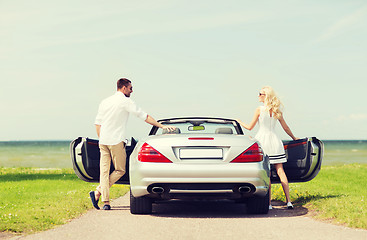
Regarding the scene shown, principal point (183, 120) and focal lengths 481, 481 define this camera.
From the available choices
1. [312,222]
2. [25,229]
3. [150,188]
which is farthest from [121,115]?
[312,222]

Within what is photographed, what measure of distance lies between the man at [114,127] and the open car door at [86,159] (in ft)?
0.81

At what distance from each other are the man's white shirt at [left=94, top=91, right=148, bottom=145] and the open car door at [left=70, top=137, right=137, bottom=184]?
1.07 feet

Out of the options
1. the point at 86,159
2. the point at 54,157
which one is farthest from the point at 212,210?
the point at 54,157

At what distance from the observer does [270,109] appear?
8.18 m

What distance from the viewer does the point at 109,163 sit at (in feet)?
26.5

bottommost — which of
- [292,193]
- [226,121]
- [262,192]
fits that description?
[292,193]

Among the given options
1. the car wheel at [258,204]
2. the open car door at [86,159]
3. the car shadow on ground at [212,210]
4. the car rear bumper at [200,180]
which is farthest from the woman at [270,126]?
the open car door at [86,159]

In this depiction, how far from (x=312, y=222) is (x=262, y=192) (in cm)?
81

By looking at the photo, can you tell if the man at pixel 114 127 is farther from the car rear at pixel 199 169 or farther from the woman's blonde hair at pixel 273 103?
the woman's blonde hair at pixel 273 103

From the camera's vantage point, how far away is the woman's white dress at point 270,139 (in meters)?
8.08

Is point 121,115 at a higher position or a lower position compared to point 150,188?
higher

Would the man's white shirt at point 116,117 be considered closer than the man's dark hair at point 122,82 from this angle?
Yes

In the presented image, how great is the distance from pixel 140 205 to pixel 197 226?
54.2 inches

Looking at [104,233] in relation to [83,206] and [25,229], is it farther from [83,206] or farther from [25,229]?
[83,206]
